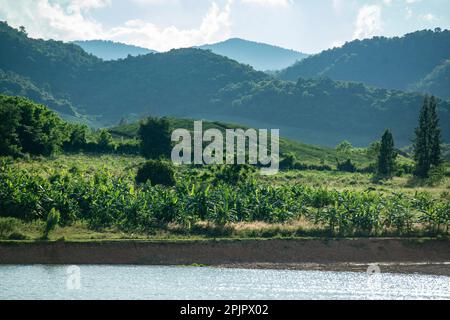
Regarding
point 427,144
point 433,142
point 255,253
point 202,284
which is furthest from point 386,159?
point 202,284

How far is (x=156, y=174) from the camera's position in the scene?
8312 centimetres

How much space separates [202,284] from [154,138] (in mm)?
65832

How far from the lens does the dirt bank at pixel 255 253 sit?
58.4 metres

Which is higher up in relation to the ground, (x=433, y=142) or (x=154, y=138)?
(x=154, y=138)

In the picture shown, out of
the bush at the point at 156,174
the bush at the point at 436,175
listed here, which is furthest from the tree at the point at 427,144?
the bush at the point at 156,174

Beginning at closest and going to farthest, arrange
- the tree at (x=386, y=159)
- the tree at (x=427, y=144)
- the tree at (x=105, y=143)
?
the tree at (x=427, y=144) → the tree at (x=386, y=159) → the tree at (x=105, y=143)

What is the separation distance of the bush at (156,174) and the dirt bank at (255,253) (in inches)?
886

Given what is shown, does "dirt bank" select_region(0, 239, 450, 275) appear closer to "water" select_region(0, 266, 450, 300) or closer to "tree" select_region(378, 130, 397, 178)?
"water" select_region(0, 266, 450, 300)

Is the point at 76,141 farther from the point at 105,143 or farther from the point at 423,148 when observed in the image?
the point at 423,148

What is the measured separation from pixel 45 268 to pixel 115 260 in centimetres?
603

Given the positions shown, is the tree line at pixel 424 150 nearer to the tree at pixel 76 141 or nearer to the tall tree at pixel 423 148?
the tall tree at pixel 423 148

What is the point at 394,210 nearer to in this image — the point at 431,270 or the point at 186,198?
the point at 431,270
